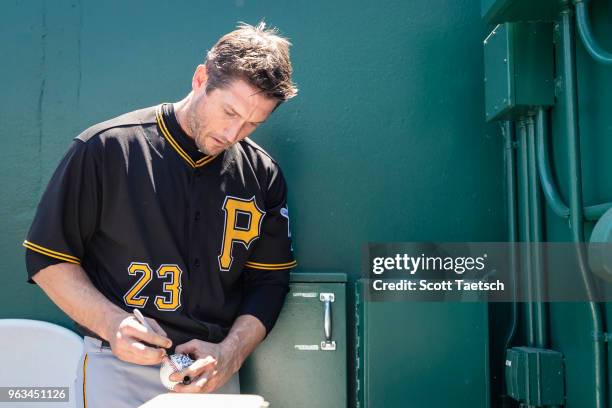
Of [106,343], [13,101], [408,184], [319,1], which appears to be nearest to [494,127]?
[408,184]

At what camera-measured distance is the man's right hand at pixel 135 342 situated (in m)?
1.96

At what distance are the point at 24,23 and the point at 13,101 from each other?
35 centimetres

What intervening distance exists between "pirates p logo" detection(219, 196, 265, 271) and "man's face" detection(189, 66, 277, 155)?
0.75 ft

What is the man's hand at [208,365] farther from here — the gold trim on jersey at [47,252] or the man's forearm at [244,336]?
the gold trim on jersey at [47,252]

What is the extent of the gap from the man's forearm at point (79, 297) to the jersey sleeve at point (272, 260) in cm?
51

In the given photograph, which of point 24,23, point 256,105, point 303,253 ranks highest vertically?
→ point 24,23

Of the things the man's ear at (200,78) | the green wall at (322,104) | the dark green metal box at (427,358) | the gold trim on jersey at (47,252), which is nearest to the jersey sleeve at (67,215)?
the gold trim on jersey at (47,252)

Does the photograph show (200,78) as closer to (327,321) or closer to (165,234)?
(165,234)

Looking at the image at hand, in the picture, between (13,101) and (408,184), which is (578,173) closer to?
(408,184)

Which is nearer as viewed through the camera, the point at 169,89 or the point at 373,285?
the point at 373,285

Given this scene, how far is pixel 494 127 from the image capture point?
2.84 m

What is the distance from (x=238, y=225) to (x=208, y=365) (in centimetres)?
53

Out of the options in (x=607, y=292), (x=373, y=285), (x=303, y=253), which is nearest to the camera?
(x=607, y=292)

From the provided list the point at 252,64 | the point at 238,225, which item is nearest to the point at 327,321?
the point at 238,225
